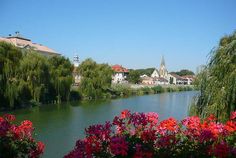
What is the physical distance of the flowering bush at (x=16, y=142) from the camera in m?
4.97

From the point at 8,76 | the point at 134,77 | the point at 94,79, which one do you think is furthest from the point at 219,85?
the point at 134,77

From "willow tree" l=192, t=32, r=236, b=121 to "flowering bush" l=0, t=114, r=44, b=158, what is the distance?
4.24 meters

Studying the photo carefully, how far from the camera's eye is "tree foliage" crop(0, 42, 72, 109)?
1062 inches

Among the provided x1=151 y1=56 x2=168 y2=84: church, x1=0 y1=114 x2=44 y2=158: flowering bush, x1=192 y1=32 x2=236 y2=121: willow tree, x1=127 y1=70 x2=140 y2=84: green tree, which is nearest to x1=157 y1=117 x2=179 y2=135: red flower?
x1=0 y1=114 x2=44 y2=158: flowering bush

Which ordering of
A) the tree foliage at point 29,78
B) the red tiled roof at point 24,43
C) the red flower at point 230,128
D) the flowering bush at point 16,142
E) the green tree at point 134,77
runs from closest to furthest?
the red flower at point 230,128
the flowering bush at point 16,142
the tree foliage at point 29,78
the red tiled roof at point 24,43
the green tree at point 134,77

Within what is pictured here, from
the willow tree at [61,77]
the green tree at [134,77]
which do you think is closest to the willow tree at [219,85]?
the willow tree at [61,77]

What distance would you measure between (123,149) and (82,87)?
38.3 metres

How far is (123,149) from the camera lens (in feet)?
11.5

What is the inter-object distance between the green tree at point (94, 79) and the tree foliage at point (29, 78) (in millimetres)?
4470

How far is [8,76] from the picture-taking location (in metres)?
27.3

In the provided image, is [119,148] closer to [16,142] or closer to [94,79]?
[16,142]

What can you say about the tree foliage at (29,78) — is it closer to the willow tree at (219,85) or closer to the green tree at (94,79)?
the green tree at (94,79)

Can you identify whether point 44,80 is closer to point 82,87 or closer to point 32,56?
point 32,56

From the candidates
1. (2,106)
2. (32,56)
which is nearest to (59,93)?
(32,56)
